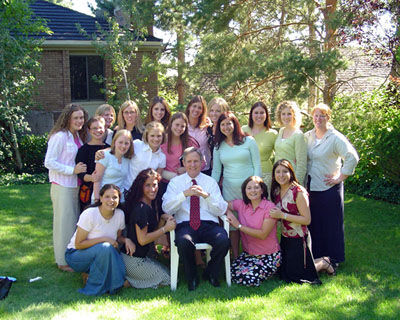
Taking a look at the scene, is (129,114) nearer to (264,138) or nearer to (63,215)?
(63,215)

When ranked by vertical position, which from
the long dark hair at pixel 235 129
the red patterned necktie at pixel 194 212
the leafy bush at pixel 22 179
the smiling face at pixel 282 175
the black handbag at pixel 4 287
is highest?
the long dark hair at pixel 235 129

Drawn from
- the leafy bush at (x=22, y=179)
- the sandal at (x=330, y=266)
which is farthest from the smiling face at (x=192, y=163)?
the leafy bush at (x=22, y=179)

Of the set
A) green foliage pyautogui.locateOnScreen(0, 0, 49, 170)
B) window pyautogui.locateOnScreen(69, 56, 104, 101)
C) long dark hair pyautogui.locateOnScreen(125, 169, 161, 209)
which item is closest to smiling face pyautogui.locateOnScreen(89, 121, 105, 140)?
long dark hair pyautogui.locateOnScreen(125, 169, 161, 209)

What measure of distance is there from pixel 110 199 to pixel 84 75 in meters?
12.7

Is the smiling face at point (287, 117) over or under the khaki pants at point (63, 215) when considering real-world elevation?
over

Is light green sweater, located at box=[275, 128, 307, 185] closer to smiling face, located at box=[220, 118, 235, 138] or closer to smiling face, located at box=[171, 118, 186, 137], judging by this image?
smiling face, located at box=[220, 118, 235, 138]

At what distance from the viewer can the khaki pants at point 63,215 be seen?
5.46 meters

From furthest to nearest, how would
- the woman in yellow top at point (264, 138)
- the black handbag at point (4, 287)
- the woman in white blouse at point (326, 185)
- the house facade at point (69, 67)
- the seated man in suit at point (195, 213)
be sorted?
Result: the house facade at point (69, 67), the woman in yellow top at point (264, 138), the woman in white blouse at point (326, 185), the seated man in suit at point (195, 213), the black handbag at point (4, 287)

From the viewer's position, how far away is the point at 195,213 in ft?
17.1

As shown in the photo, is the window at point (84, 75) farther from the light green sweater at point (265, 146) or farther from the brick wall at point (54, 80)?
the light green sweater at point (265, 146)

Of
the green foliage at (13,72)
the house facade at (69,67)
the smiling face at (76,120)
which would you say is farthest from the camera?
the house facade at (69,67)

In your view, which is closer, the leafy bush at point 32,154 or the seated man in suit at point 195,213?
the seated man in suit at point 195,213

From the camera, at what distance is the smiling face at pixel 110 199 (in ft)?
16.0

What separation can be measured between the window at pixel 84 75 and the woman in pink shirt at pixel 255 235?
40.3ft
